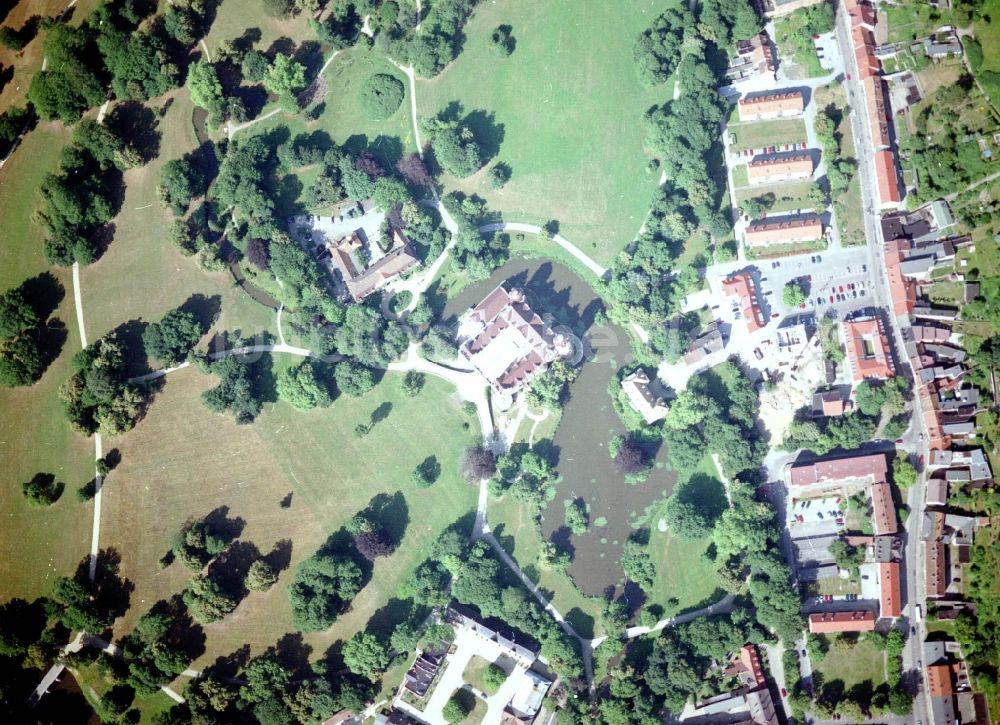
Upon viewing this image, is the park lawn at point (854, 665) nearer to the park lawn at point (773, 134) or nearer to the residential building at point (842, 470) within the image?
the residential building at point (842, 470)

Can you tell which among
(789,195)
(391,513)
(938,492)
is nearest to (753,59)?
(789,195)

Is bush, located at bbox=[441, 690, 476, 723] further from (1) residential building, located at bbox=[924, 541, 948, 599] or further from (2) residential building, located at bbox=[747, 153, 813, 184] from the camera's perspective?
(2) residential building, located at bbox=[747, 153, 813, 184]

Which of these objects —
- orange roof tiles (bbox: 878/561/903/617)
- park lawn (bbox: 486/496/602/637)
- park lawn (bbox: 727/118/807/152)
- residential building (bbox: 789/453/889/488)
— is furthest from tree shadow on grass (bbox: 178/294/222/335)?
orange roof tiles (bbox: 878/561/903/617)

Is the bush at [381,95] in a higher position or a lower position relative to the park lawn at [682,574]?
higher

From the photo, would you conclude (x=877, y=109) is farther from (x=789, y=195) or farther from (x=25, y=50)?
(x=25, y=50)

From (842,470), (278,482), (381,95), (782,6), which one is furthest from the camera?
(381,95)

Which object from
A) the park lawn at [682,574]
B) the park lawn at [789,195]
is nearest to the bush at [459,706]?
the park lawn at [682,574]
